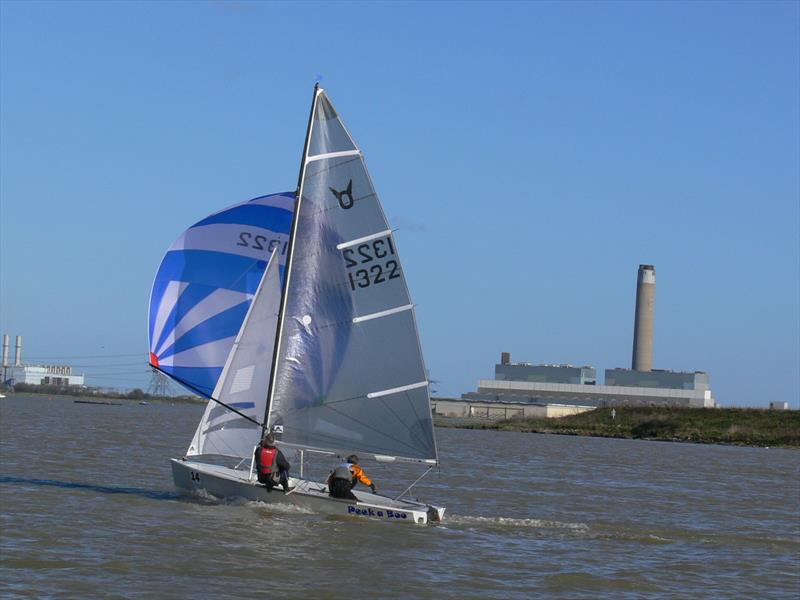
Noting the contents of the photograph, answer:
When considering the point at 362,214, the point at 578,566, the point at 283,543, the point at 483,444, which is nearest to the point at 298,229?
the point at 362,214

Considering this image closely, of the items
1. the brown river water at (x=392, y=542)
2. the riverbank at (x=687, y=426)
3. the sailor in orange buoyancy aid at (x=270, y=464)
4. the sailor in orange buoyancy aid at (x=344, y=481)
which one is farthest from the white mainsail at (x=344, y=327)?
the riverbank at (x=687, y=426)

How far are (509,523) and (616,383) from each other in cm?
11547

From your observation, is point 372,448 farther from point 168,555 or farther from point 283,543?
point 168,555

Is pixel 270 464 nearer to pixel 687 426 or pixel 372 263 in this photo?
pixel 372 263

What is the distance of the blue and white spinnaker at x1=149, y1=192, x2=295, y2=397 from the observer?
26938mm

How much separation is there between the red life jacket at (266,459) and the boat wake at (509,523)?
3682 mm

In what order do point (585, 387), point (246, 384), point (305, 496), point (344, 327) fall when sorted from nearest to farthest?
point (305, 496) → point (344, 327) → point (246, 384) → point (585, 387)

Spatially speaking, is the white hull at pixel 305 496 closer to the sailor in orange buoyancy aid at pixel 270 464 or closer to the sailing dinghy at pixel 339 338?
the sailing dinghy at pixel 339 338

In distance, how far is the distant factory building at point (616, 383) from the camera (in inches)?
5133

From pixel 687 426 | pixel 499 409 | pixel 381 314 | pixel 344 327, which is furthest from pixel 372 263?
pixel 499 409

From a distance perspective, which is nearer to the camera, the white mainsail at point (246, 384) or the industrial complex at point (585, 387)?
the white mainsail at point (246, 384)

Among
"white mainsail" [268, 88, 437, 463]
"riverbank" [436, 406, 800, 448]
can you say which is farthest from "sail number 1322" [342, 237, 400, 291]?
"riverbank" [436, 406, 800, 448]

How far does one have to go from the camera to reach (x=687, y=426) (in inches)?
3563

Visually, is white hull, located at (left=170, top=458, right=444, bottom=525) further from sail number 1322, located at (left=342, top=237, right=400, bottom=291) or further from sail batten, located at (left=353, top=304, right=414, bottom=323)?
sail number 1322, located at (left=342, top=237, right=400, bottom=291)
